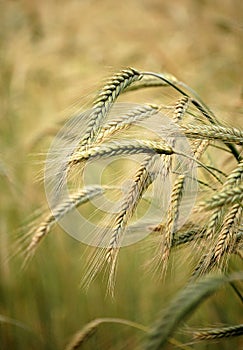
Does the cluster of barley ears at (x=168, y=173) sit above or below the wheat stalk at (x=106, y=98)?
below

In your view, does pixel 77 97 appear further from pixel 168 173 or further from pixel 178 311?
pixel 178 311

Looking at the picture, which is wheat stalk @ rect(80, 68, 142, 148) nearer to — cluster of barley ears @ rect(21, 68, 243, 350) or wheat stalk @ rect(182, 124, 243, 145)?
cluster of barley ears @ rect(21, 68, 243, 350)

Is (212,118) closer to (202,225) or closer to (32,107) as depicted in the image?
(202,225)

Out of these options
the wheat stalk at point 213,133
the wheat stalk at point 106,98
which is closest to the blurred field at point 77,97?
the wheat stalk at point 106,98

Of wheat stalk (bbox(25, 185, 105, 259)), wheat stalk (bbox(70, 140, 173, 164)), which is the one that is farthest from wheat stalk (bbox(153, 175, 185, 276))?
wheat stalk (bbox(25, 185, 105, 259))

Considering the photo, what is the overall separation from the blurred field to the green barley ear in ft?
2.14

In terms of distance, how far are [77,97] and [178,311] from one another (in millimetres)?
753

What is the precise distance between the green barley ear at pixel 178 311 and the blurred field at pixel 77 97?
25.6 inches

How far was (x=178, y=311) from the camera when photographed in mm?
979

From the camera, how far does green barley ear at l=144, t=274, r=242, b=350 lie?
0.93m

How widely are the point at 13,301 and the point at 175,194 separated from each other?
4.63ft

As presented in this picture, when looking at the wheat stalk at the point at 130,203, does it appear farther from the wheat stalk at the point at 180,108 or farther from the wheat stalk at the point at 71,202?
the wheat stalk at the point at 71,202

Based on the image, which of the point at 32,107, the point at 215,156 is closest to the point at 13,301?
the point at 215,156

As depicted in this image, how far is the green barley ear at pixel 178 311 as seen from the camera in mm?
935
